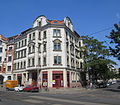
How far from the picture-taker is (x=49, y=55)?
39781mm

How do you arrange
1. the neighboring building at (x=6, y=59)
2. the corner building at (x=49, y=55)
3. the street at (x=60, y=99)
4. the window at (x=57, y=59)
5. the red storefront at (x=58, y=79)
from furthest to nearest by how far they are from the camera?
the neighboring building at (x=6, y=59)
the window at (x=57, y=59)
the corner building at (x=49, y=55)
the red storefront at (x=58, y=79)
the street at (x=60, y=99)

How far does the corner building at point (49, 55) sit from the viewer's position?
3909cm

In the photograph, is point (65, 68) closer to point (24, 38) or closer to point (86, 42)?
point (86, 42)

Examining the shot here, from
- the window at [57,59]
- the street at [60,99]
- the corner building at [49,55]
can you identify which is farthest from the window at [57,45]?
the street at [60,99]

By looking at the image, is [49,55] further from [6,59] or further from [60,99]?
[60,99]

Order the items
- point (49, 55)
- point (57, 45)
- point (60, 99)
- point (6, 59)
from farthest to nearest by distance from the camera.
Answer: point (6, 59) < point (57, 45) < point (49, 55) < point (60, 99)

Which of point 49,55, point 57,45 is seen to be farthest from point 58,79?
point 57,45

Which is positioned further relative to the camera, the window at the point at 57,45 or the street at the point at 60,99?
the window at the point at 57,45

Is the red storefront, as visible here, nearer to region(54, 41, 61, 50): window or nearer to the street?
region(54, 41, 61, 50): window

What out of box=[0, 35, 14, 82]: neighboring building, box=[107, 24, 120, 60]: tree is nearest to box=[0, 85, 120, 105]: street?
box=[107, 24, 120, 60]: tree

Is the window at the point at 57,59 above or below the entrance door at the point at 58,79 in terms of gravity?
above

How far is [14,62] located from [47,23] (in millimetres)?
18831

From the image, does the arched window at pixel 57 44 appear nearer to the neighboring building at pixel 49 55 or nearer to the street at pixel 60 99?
the neighboring building at pixel 49 55

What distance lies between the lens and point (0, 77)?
5634cm
